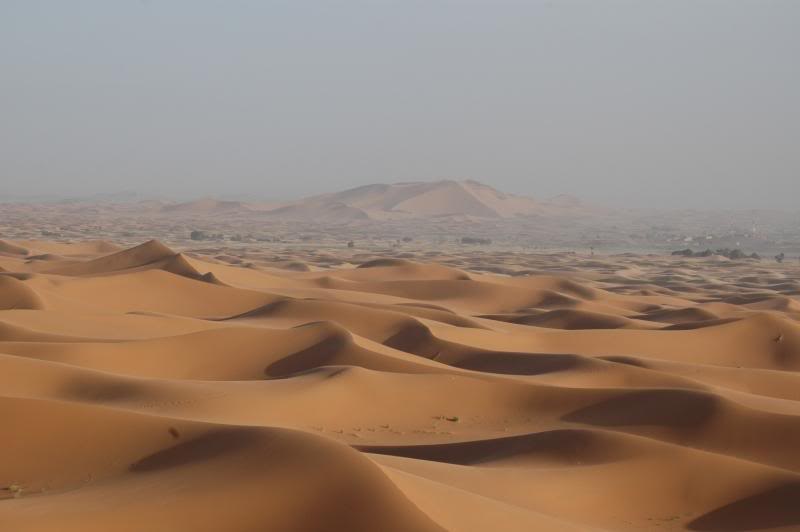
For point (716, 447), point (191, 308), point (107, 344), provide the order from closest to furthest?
point (716, 447) → point (107, 344) → point (191, 308)

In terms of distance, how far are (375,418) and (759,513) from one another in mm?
5499

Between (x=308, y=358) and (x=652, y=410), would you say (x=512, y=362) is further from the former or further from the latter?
(x=652, y=410)

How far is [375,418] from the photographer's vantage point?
1352 cm

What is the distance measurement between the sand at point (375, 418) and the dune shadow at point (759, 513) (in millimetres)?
A: 22

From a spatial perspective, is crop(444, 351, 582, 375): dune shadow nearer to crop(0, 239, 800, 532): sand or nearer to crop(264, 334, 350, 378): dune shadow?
crop(0, 239, 800, 532): sand

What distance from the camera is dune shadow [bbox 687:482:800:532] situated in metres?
9.13

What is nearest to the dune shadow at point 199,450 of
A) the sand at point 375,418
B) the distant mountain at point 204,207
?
the sand at point 375,418

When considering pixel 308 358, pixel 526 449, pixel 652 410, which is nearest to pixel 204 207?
pixel 308 358

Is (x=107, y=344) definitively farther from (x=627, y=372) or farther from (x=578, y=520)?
(x=578, y=520)

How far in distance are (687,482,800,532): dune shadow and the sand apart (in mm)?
22

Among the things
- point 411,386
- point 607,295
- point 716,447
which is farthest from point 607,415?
point 607,295

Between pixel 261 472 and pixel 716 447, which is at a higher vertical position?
pixel 261 472

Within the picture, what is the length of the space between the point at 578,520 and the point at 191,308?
62.9ft

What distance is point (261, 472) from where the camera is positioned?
24.3ft
